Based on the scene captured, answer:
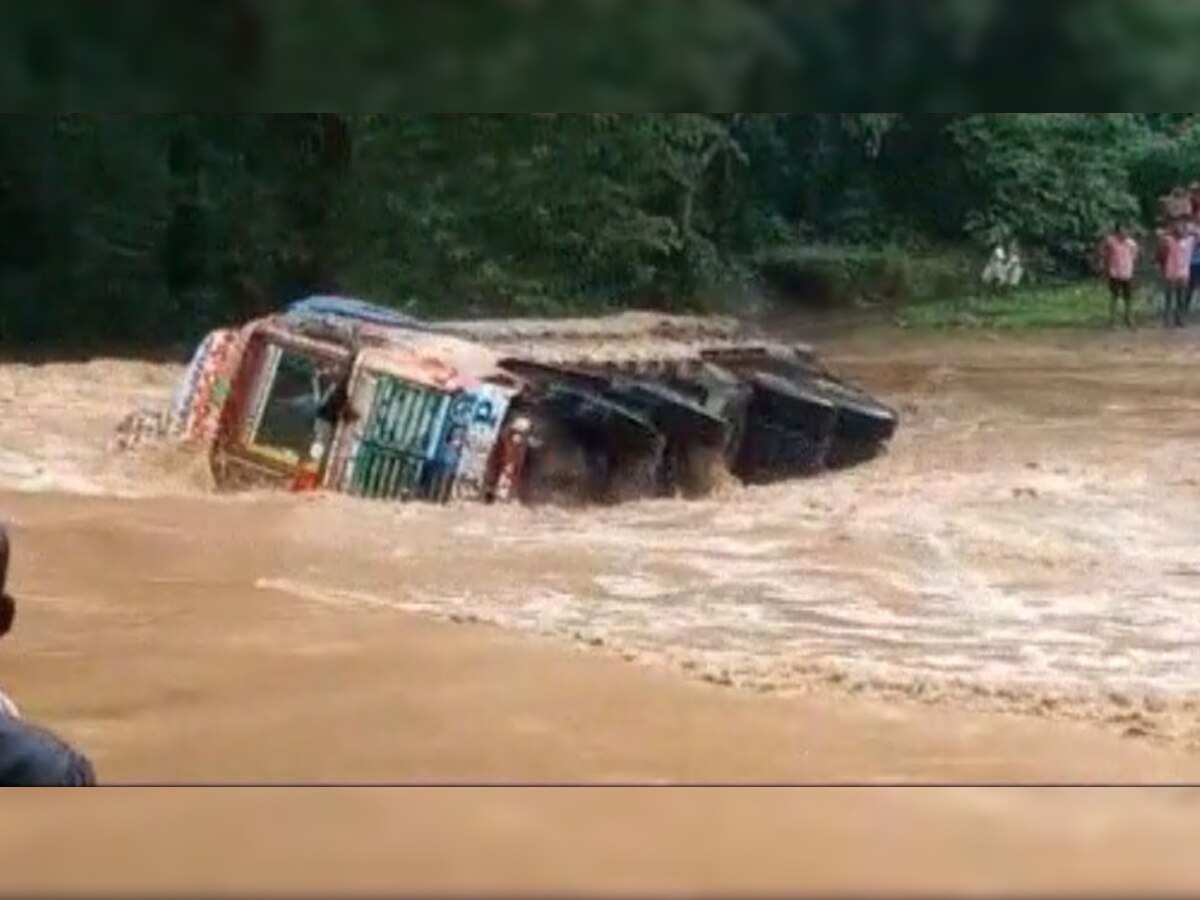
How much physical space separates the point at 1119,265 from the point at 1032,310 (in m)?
0.10

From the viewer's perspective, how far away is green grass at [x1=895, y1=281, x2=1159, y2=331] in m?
2.55

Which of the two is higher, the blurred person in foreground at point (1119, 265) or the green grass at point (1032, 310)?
the blurred person in foreground at point (1119, 265)

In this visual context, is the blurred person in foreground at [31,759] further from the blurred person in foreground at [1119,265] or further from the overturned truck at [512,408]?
the blurred person in foreground at [1119,265]

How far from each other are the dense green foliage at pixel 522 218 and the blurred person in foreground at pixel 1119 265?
0.02 metres

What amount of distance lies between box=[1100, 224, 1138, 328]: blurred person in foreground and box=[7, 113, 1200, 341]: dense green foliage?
0.02m

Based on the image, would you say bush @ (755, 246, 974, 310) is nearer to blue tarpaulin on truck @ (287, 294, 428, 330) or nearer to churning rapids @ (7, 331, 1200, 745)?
churning rapids @ (7, 331, 1200, 745)

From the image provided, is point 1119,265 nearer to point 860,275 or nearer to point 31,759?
point 860,275

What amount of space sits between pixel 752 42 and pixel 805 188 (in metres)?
0.45

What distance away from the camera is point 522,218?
8.31ft

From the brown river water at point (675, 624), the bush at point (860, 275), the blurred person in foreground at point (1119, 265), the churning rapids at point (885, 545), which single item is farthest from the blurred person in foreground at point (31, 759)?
the blurred person in foreground at point (1119, 265)

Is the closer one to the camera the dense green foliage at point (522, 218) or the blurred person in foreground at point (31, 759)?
the blurred person in foreground at point (31, 759)

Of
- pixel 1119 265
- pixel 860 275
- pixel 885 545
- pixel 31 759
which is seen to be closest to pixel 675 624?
pixel 885 545

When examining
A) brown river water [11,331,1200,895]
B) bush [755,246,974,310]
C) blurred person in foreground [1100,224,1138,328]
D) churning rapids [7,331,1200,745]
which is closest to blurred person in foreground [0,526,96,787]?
brown river water [11,331,1200,895]

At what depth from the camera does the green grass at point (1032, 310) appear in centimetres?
255
